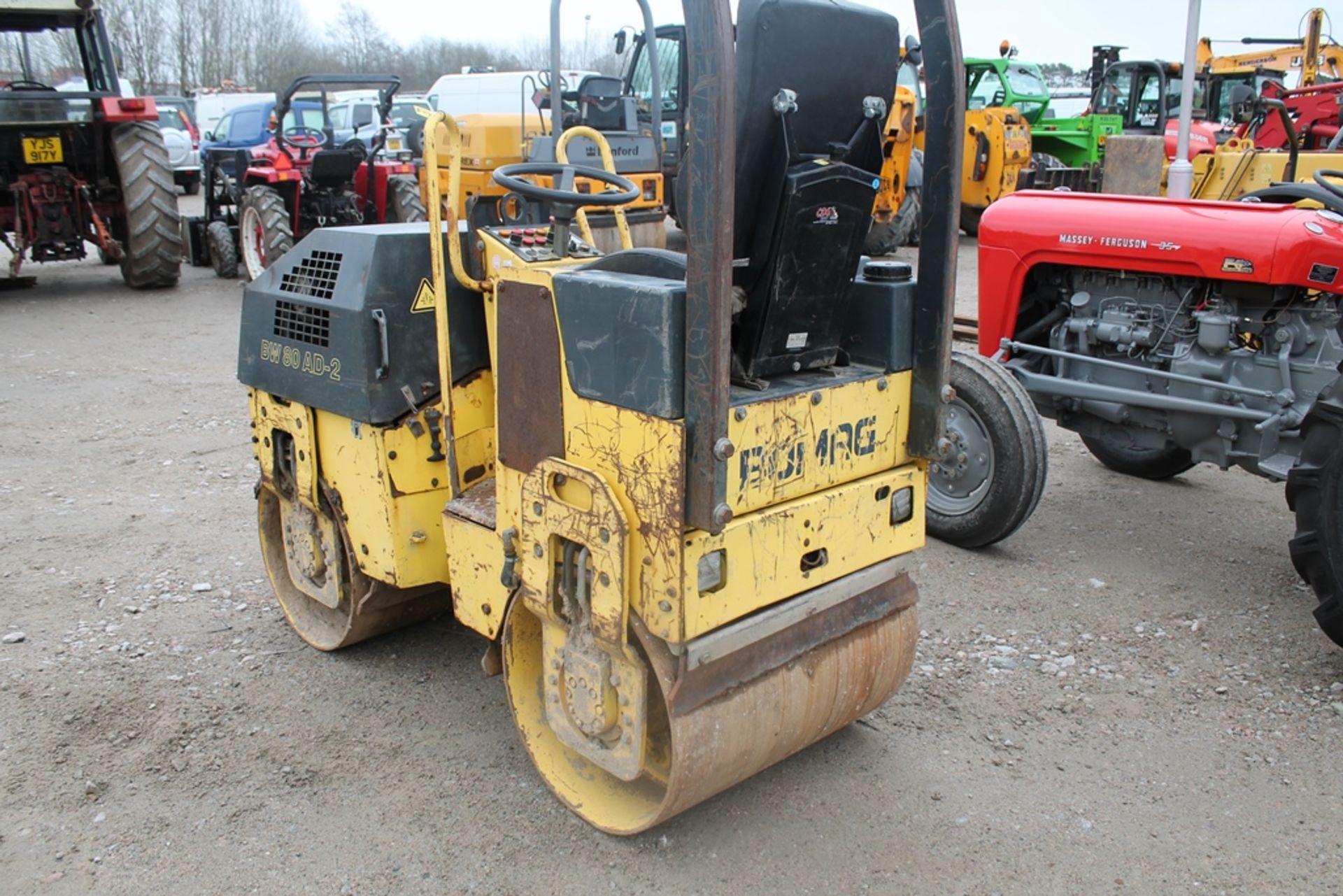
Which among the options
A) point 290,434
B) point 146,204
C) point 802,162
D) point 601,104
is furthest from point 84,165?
point 802,162

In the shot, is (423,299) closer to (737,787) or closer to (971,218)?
(737,787)

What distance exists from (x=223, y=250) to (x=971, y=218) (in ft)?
31.7

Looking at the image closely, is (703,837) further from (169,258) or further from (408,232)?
(169,258)

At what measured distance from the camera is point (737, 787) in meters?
3.14

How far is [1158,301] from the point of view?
4.90 meters

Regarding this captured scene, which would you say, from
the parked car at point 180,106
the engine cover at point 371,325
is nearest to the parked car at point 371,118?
the parked car at point 180,106

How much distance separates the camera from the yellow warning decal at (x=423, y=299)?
10.9 ft

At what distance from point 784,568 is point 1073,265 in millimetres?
3126

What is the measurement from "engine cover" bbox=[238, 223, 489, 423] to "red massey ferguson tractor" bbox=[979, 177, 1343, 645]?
288 cm

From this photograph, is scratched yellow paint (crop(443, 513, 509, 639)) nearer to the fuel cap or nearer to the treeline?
the fuel cap

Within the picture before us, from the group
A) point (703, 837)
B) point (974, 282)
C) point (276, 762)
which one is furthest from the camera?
point (974, 282)

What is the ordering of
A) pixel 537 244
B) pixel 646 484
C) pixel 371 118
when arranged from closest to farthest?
pixel 646 484, pixel 537 244, pixel 371 118

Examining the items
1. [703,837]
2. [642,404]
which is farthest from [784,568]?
[703,837]

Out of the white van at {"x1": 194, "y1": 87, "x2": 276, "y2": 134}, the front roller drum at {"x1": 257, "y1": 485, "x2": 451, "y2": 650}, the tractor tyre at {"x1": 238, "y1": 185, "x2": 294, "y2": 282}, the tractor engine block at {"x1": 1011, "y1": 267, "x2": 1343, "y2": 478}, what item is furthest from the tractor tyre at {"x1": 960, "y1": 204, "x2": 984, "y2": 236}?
the white van at {"x1": 194, "y1": 87, "x2": 276, "y2": 134}
